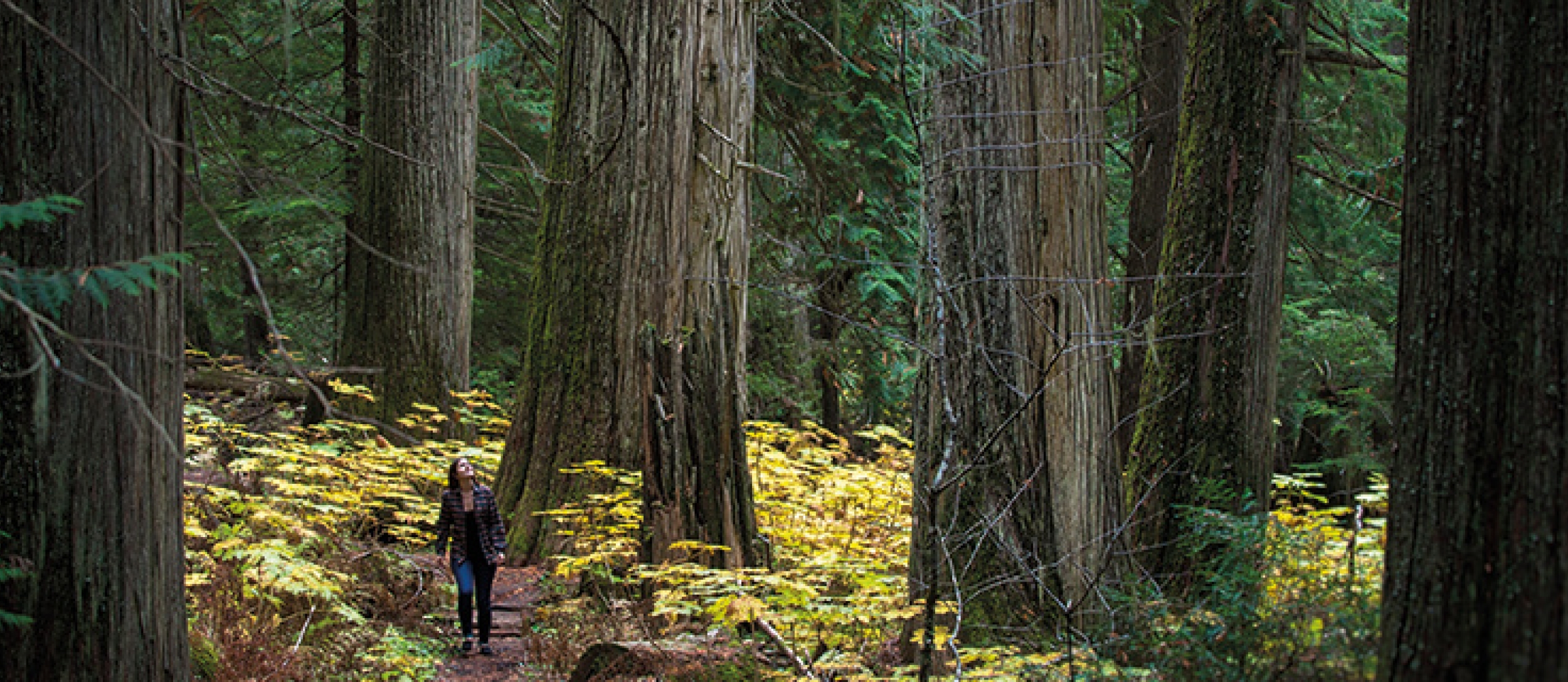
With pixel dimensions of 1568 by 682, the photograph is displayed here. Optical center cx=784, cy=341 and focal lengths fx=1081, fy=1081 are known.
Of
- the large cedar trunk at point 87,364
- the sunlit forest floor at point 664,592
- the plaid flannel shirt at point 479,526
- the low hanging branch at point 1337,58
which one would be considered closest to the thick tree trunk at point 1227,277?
the sunlit forest floor at point 664,592

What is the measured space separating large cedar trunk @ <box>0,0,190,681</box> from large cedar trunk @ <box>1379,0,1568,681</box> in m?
3.62

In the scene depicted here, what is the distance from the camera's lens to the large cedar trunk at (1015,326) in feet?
17.5

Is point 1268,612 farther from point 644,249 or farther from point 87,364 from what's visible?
point 644,249

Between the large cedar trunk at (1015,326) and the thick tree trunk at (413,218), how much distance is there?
6.21m

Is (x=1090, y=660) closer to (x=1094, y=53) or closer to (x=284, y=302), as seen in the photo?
(x=1094, y=53)

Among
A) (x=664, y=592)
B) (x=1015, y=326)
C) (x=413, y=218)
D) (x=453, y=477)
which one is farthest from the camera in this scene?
(x=413, y=218)

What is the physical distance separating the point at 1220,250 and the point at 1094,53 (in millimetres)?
1784

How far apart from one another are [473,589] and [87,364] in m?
3.76

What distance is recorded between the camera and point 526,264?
14062 millimetres

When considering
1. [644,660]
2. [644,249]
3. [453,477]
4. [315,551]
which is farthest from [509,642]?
[644,249]

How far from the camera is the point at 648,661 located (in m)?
5.42

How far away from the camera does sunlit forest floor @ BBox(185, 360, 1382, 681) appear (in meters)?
3.82

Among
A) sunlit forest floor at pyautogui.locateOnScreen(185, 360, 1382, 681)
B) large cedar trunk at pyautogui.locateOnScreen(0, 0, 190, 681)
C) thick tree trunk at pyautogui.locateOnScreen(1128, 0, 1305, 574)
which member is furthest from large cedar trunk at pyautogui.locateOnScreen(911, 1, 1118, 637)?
large cedar trunk at pyautogui.locateOnScreen(0, 0, 190, 681)

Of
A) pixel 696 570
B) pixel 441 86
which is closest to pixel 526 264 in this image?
pixel 441 86
